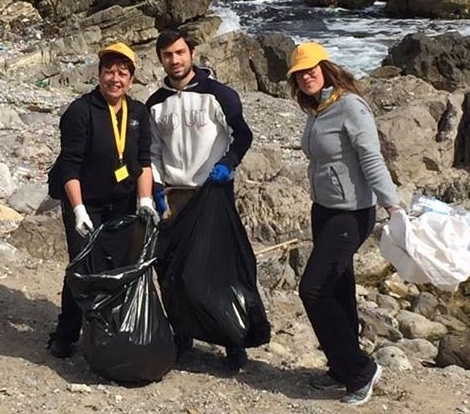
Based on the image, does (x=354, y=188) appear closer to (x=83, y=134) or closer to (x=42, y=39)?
(x=83, y=134)

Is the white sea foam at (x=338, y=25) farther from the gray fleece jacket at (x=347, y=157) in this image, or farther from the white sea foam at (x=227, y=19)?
the gray fleece jacket at (x=347, y=157)

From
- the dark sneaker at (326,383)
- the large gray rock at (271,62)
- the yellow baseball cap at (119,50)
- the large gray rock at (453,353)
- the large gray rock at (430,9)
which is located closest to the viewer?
the yellow baseball cap at (119,50)

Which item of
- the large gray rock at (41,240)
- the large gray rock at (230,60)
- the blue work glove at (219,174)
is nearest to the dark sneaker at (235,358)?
the blue work glove at (219,174)

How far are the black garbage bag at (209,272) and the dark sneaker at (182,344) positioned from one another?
13 centimetres

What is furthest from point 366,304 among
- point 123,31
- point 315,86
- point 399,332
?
point 123,31

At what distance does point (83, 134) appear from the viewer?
4.60 m

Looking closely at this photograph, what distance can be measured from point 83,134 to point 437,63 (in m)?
13.3

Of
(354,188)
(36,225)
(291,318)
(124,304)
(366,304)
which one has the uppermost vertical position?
(354,188)

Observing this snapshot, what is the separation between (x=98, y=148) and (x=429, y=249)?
5.41 ft

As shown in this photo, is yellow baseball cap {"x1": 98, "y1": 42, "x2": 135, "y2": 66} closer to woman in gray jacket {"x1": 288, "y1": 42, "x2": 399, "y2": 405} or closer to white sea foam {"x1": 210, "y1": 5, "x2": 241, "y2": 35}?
woman in gray jacket {"x1": 288, "y1": 42, "x2": 399, "y2": 405}

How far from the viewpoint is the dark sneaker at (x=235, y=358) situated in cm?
507

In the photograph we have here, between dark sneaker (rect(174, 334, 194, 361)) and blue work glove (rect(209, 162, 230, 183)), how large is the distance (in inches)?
34.3

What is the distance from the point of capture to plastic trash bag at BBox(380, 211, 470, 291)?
4.44 m

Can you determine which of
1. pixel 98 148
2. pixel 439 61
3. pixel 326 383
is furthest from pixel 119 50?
pixel 439 61
